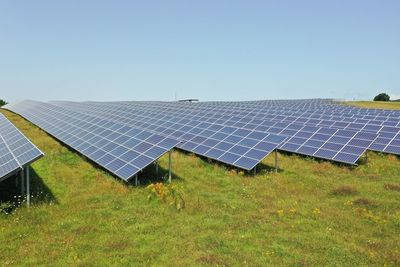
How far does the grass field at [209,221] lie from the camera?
11.5m

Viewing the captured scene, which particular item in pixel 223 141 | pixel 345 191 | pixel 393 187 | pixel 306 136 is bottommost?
pixel 306 136

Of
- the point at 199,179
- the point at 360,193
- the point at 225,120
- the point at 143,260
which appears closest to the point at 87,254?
the point at 143,260

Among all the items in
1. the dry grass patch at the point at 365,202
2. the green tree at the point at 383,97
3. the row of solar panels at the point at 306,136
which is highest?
the dry grass patch at the point at 365,202

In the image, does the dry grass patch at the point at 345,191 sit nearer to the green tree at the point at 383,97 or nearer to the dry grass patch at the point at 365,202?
the dry grass patch at the point at 365,202

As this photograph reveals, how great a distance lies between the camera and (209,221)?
1437cm

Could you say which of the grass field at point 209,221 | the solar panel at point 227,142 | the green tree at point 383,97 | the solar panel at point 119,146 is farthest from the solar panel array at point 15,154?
the green tree at point 383,97

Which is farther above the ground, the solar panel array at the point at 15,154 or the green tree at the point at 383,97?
the solar panel array at the point at 15,154

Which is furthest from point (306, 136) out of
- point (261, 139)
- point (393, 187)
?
point (393, 187)

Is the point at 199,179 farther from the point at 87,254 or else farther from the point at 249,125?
the point at 249,125

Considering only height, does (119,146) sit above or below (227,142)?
above

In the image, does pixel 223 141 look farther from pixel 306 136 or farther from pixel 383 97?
pixel 383 97

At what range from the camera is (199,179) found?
69.6ft


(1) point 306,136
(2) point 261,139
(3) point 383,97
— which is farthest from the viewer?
(3) point 383,97

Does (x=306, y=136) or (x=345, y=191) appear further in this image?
(x=306, y=136)
